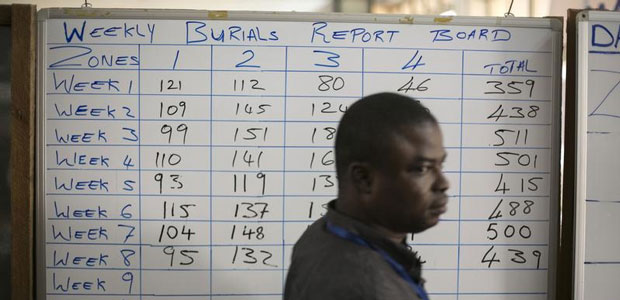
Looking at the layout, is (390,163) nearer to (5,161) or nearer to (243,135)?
(243,135)

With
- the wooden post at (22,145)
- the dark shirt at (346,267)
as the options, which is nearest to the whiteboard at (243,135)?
the wooden post at (22,145)

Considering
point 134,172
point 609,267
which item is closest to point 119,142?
point 134,172

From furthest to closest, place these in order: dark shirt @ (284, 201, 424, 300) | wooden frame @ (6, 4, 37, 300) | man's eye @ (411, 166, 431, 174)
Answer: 1. wooden frame @ (6, 4, 37, 300)
2. man's eye @ (411, 166, 431, 174)
3. dark shirt @ (284, 201, 424, 300)

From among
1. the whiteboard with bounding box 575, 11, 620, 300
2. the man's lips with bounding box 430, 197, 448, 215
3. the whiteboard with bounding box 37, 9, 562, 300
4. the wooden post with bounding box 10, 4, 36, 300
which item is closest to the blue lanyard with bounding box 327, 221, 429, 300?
the man's lips with bounding box 430, 197, 448, 215

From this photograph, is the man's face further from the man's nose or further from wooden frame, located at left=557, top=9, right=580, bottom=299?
wooden frame, located at left=557, top=9, right=580, bottom=299

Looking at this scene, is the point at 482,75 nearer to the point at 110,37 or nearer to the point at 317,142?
the point at 317,142

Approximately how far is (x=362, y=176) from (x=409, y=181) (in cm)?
7

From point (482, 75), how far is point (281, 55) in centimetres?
58

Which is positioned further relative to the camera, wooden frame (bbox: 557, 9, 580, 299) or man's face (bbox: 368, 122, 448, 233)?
wooden frame (bbox: 557, 9, 580, 299)

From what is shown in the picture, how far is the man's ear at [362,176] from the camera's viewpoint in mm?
898

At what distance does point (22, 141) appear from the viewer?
1.63 m

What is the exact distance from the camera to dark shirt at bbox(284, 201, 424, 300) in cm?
80

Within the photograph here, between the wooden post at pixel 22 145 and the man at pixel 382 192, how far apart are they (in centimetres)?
103

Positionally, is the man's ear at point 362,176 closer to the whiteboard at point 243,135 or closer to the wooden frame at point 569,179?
the whiteboard at point 243,135
